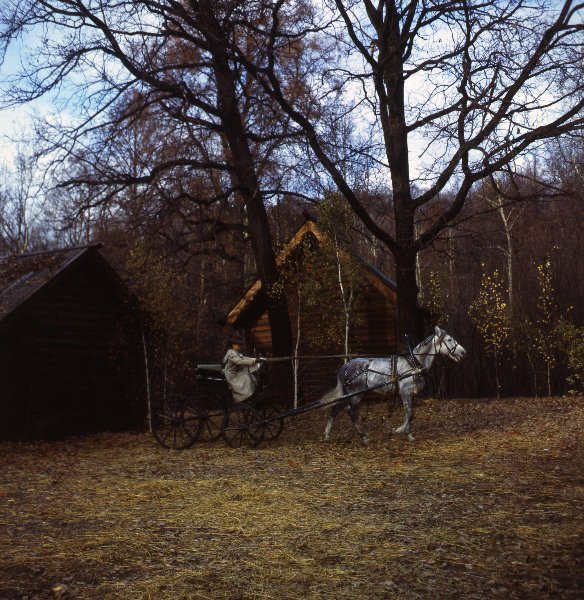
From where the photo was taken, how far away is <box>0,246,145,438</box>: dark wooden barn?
65.9 ft

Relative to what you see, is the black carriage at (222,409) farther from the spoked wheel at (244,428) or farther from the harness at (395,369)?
the harness at (395,369)

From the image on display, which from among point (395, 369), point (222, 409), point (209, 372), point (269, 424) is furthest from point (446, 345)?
point (209, 372)

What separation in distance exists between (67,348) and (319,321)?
9.22 meters

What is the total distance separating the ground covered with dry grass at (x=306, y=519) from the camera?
7.06 metres

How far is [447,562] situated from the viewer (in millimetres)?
7496

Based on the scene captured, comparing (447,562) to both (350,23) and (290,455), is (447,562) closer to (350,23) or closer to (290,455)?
(290,455)

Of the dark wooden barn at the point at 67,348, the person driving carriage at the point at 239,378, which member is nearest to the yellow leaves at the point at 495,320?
the dark wooden barn at the point at 67,348

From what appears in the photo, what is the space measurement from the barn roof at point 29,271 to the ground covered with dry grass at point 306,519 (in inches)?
162

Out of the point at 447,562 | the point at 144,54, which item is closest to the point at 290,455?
the point at 447,562

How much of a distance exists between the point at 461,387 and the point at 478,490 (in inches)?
850

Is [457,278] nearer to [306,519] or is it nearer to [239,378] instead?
[239,378]

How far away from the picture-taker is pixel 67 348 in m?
21.0

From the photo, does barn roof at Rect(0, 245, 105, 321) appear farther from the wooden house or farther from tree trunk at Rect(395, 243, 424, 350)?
tree trunk at Rect(395, 243, 424, 350)

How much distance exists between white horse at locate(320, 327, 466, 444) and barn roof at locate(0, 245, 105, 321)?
7838 mm
